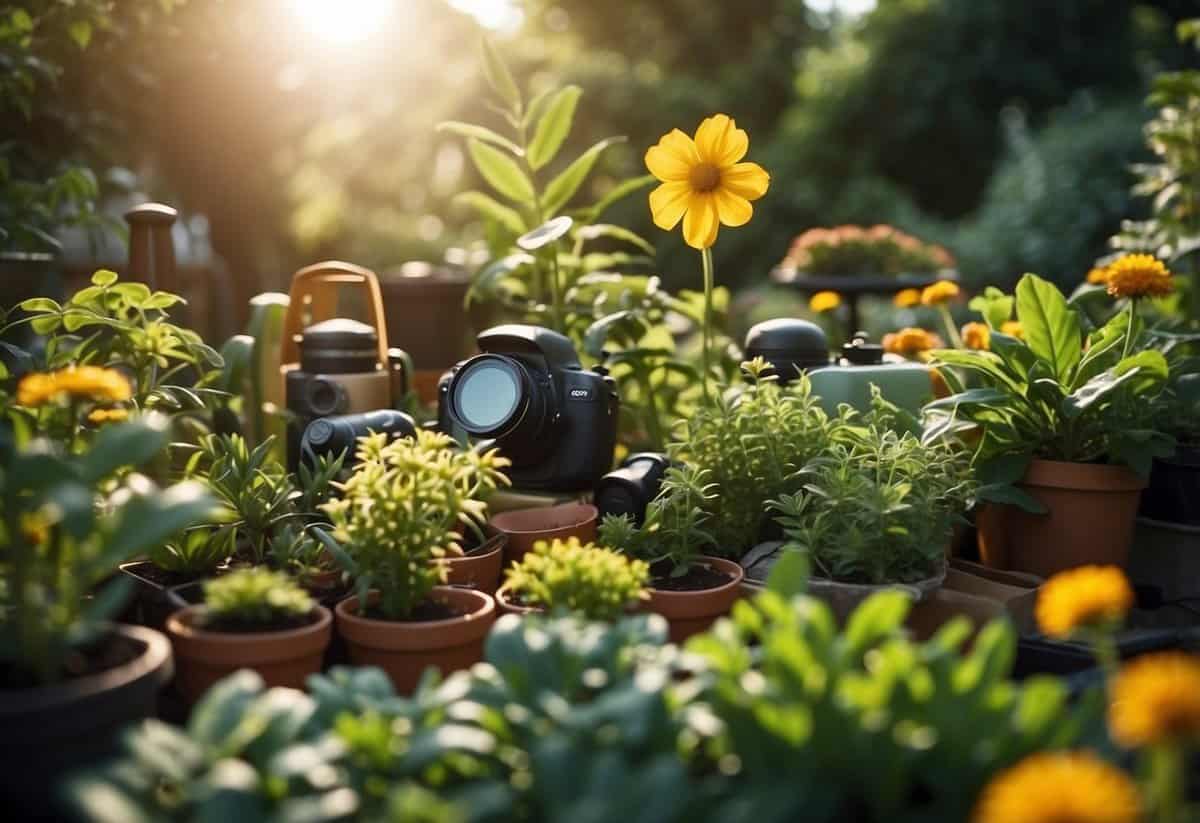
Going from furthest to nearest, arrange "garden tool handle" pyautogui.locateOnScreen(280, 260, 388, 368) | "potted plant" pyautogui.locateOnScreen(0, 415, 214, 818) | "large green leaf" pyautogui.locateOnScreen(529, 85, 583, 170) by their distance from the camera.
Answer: "large green leaf" pyautogui.locateOnScreen(529, 85, 583, 170)
"garden tool handle" pyautogui.locateOnScreen(280, 260, 388, 368)
"potted plant" pyautogui.locateOnScreen(0, 415, 214, 818)

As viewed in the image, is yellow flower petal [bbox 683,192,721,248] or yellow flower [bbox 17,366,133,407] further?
yellow flower petal [bbox 683,192,721,248]

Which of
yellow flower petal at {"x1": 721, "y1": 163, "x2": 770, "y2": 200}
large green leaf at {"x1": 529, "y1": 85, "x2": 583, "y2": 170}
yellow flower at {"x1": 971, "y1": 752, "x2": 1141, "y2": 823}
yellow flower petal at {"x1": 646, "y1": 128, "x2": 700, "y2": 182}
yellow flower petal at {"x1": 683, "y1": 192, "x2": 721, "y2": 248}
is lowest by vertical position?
yellow flower at {"x1": 971, "y1": 752, "x2": 1141, "y2": 823}

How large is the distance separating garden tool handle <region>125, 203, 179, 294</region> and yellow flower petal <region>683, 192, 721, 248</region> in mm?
929

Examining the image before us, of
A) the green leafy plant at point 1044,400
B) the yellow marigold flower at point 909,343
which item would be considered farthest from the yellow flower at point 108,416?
the yellow marigold flower at point 909,343

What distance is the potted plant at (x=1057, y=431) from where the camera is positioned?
1.45 meters

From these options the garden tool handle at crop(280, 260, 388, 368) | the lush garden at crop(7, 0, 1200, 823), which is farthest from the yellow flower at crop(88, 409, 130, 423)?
the garden tool handle at crop(280, 260, 388, 368)

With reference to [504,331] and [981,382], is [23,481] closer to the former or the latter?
[504,331]

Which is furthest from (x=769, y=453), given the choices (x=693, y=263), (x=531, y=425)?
(x=693, y=263)

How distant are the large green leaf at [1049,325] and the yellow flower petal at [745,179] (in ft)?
1.28

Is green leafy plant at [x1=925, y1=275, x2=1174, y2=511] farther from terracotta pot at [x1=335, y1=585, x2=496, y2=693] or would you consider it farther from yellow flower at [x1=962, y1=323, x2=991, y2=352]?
terracotta pot at [x1=335, y1=585, x2=496, y2=693]

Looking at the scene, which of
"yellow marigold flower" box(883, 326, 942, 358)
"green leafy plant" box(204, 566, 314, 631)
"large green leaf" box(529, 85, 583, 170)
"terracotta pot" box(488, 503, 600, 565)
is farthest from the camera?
"large green leaf" box(529, 85, 583, 170)

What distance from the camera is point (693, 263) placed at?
321 inches

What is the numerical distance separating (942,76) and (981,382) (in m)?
7.32

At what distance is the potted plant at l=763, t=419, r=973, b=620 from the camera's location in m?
1.28
